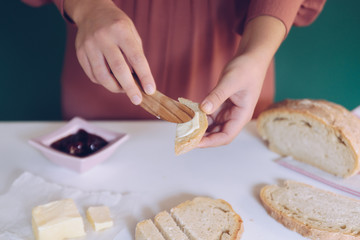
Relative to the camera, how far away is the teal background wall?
255 cm

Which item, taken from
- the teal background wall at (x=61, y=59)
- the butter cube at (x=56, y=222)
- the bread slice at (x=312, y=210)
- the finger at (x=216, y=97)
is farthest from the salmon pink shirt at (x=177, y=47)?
the teal background wall at (x=61, y=59)

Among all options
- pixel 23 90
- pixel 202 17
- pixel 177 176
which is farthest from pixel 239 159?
pixel 23 90

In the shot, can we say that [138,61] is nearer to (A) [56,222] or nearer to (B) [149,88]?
(B) [149,88]

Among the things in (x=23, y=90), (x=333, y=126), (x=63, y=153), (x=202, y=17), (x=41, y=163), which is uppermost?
(x=202, y=17)

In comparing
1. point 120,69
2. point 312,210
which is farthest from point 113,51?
point 312,210

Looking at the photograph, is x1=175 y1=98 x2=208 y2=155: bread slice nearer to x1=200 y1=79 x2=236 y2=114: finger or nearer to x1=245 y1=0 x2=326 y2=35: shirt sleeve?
x1=200 y1=79 x2=236 y2=114: finger

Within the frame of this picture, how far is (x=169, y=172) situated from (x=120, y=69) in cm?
44

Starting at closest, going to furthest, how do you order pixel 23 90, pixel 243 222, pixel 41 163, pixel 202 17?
pixel 243 222, pixel 41 163, pixel 202 17, pixel 23 90

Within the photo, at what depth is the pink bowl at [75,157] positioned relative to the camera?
1162mm

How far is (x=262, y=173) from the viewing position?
1.28 meters

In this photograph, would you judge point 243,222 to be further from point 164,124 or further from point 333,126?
point 164,124

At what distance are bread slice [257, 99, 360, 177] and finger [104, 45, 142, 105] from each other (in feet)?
2.12

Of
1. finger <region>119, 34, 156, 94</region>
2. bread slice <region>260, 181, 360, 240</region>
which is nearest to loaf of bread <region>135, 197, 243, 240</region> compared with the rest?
bread slice <region>260, 181, 360, 240</region>

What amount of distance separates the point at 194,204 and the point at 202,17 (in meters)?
0.82
